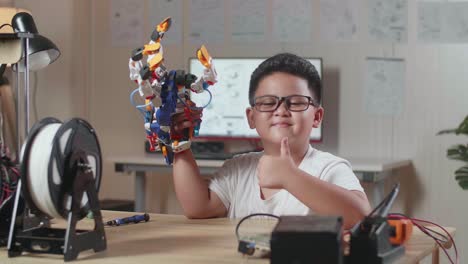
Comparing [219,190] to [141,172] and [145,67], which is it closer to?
[145,67]

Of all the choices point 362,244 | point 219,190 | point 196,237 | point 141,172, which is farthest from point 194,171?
point 141,172

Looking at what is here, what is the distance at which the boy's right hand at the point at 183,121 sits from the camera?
1572 millimetres

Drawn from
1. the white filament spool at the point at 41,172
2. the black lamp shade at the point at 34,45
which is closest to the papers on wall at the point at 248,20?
the black lamp shade at the point at 34,45

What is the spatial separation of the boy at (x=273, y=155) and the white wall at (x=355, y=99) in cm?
247

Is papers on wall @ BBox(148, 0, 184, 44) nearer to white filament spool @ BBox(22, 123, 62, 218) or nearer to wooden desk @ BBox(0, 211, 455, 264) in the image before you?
wooden desk @ BBox(0, 211, 455, 264)

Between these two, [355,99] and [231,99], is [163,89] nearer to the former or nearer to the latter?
[231,99]

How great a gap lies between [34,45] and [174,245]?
2.65ft

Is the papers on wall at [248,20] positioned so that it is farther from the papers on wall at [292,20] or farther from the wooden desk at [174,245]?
the wooden desk at [174,245]

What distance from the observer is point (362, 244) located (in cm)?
113

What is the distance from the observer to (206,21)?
15.1 ft

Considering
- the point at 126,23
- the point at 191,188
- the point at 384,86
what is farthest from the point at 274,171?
the point at 126,23

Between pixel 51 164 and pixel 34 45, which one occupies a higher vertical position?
pixel 34 45

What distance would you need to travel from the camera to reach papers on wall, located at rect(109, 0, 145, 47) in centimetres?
475

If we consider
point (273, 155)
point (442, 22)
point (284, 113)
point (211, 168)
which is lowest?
point (211, 168)
